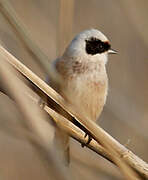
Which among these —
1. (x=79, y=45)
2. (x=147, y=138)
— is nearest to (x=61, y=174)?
(x=147, y=138)

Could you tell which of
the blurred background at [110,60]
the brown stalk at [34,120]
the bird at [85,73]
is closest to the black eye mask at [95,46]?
the bird at [85,73]

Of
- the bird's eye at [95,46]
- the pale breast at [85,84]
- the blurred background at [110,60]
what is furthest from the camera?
the blurred background at [110,60]

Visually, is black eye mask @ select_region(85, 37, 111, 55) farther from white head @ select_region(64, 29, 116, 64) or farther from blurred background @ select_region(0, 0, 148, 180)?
blurred background @ select_region(0, 0, 148, 180)

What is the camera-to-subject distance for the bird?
1.89 metres

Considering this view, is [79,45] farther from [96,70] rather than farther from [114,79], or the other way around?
[114,79]

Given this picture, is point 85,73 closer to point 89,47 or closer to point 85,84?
point 85,84

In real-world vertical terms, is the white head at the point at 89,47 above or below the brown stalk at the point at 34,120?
above

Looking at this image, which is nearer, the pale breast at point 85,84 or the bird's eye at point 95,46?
the pale breast at point 85,84

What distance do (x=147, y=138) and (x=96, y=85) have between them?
340 mm

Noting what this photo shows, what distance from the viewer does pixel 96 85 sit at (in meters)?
1.93

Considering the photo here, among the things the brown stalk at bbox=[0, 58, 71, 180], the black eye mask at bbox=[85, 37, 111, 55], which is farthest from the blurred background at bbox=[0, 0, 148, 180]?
the brown stalk at bbox=[0, 58, 71, 180]

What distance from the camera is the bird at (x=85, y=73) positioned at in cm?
189

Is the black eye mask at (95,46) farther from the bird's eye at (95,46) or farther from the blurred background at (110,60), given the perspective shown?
the blurred background at (110,60)

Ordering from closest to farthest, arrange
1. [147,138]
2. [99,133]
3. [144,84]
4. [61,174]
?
[61,174] → [99,133] → [147,138] → [144,84]
